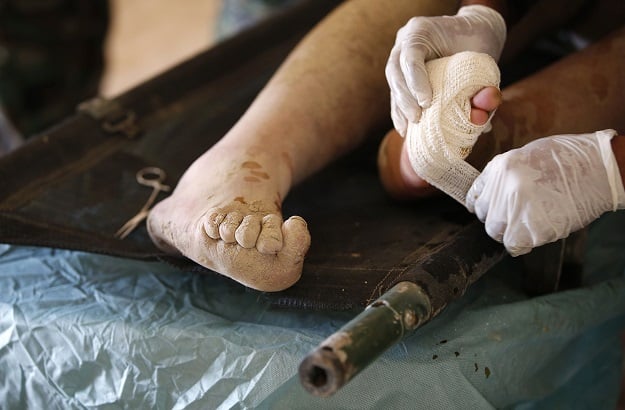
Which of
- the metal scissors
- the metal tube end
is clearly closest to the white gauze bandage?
the metal tube end

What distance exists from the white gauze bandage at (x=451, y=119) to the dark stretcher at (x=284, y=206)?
90mm

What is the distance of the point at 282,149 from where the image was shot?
897 millimetres

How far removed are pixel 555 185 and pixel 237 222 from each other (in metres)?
0.32

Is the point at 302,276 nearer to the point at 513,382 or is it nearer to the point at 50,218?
the point at 513,382

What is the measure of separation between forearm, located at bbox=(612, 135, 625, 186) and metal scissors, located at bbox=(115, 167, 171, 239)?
22.8 inches

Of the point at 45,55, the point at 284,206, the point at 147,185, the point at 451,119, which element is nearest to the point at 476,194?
the point at 451,119

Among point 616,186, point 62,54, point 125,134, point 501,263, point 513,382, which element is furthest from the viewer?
point 62,54

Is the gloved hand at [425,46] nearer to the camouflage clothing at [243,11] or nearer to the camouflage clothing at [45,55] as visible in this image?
the camouflage clothing at [243,11]

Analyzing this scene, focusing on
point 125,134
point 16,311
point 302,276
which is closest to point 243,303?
point 302,276

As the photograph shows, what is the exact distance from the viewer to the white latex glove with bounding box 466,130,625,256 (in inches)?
26.7

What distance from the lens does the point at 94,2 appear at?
6.66ft

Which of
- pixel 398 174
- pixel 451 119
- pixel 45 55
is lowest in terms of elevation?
pixel 45 55

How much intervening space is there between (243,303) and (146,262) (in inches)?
5.9

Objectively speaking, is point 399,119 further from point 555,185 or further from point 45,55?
point 45,55
